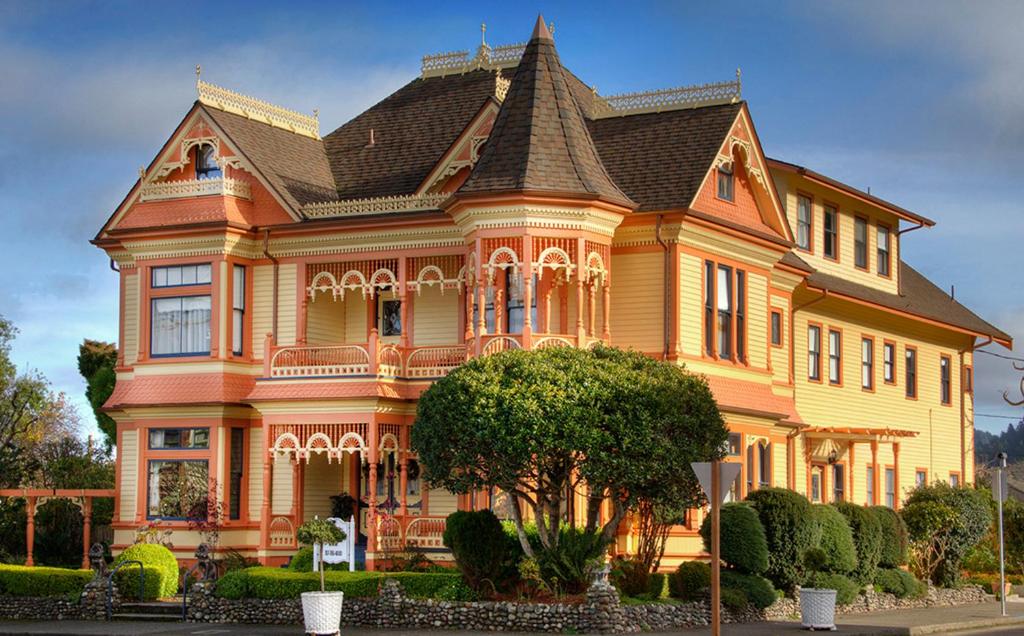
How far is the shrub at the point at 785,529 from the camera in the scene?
107 feet

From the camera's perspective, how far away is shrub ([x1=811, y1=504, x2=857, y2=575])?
33.4 m

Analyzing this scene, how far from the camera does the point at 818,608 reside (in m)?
28.6

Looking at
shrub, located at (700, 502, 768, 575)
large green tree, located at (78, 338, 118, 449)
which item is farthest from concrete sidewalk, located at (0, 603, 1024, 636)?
large green tree, located at (78, 338, 118, 449)

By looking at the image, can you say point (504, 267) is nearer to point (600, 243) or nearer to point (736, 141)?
point (600, 243)

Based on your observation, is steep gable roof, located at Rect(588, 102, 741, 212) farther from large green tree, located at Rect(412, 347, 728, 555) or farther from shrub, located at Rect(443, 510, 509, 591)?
shrub, located at Rect(443, 510, 509, 591)

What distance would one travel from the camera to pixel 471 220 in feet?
112

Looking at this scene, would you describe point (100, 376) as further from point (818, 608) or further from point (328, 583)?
point (818, 608)

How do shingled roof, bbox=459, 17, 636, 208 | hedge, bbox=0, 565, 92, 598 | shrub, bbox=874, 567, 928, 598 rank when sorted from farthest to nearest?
shrub, bbox=874, 567, 928, 598, shingled roof, bbox=459, 17, 636, 208, hedge, bbox=0, 565, 92, 598

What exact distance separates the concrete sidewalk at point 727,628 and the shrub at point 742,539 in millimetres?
1452

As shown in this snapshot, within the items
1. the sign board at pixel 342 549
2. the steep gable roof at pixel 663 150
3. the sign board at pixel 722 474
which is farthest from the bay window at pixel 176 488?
the sign board at pixel 722 474

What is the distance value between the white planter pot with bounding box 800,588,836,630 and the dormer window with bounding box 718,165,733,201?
11443 mm

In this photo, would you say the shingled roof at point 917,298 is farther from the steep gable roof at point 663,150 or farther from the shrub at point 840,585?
the shrub at point 840,585

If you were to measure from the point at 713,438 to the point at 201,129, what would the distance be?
1610 cm

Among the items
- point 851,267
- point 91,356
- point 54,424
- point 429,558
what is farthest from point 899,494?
point 54,424
